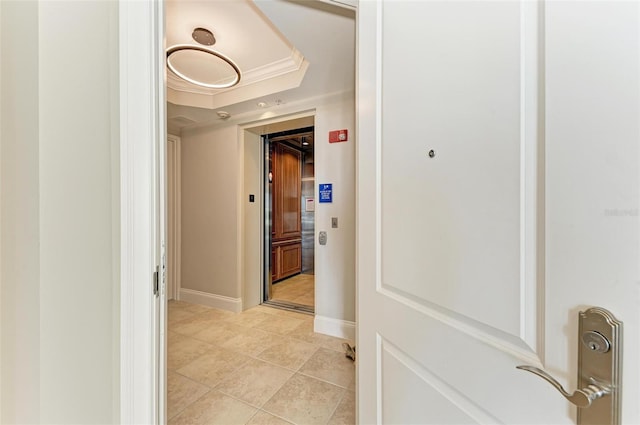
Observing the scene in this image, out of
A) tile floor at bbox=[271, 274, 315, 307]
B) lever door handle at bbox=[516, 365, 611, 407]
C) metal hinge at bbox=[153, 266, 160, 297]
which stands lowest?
tile floor at bbox=[271, 274, 315, 307]

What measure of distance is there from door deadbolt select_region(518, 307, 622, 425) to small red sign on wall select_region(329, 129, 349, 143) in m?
2.20

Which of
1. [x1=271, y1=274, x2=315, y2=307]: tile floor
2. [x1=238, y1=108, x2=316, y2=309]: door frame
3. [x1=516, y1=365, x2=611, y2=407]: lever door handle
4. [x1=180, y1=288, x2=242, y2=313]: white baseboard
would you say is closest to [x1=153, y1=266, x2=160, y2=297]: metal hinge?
[x1=516, y1=365, x2=611, y2=407]: lever door handle

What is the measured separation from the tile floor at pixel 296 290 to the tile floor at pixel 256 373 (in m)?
0.66

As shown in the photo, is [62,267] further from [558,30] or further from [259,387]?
[259,387]

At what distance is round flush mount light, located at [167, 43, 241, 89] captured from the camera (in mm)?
1927

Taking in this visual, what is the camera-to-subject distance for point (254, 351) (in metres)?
2.19

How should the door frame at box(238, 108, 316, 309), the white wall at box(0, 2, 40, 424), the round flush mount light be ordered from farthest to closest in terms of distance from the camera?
1. the door frame at box(238, 108, 316, 309)
2. the round flush mount light
3. the white wall at box(0, 2, 40, 424)

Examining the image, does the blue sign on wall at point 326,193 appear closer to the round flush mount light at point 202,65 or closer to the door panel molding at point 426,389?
the round flush mount light at point 202,65

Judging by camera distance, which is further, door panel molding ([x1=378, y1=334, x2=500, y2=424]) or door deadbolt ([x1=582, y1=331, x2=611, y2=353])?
door panel molding ([x1=378, y1=334, x2=500, y2=424])

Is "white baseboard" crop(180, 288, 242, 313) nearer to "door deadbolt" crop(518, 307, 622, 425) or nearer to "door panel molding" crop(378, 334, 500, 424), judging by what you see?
"door panel molding" crop(378, 334, 500, 424)

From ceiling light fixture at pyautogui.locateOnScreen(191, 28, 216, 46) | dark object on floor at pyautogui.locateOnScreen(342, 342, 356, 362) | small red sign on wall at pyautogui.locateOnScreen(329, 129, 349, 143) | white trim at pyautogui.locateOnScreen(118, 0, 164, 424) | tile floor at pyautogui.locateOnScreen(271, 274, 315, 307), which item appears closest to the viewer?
white trim at pyautogui.locateOnScreen(118, 0, 164, 424)

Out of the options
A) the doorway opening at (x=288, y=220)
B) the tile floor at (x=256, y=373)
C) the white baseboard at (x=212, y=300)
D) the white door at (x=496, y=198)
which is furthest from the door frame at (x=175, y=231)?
the white door at (x=496, y=198)

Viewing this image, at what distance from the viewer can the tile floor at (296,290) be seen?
3.51 metres

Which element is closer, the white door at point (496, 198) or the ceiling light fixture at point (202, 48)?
the white door at point (496, 198)
